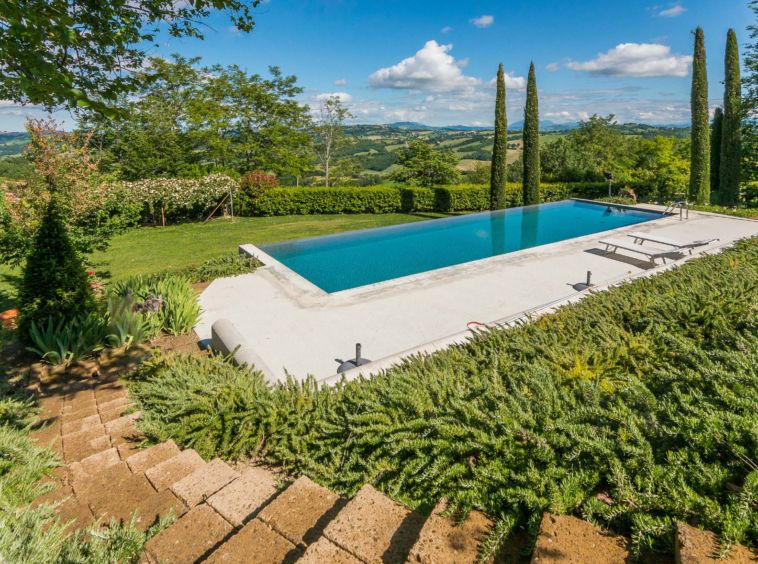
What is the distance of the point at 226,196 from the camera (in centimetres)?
1652

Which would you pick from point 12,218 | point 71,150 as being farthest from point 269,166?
point 12,218

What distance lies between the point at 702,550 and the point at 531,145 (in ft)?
65.5

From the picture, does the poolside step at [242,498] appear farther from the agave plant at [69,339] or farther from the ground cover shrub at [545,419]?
the agave plant at [69,339]

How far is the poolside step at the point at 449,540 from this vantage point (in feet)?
4.91

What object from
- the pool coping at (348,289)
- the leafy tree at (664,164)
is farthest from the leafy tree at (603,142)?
the pool coping at (348,289)

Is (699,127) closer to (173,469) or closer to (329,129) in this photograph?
(329,129)

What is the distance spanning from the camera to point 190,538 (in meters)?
1.76

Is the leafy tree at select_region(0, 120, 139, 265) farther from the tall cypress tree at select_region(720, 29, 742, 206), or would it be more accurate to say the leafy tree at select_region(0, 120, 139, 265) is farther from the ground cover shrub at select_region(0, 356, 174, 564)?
the tall cypress tree at select_region(720, 29, 742, 206)

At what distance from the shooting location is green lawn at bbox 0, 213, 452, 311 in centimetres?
1000

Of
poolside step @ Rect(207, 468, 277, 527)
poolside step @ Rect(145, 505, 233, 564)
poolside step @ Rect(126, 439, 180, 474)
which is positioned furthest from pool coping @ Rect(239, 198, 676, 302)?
poolside step @ Rect(145, 505, 233, 564)

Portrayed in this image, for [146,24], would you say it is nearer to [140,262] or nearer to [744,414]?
[744,414]

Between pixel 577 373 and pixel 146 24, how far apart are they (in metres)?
5.68

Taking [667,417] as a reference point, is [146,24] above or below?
above

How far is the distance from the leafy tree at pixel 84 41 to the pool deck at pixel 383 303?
3.34m
